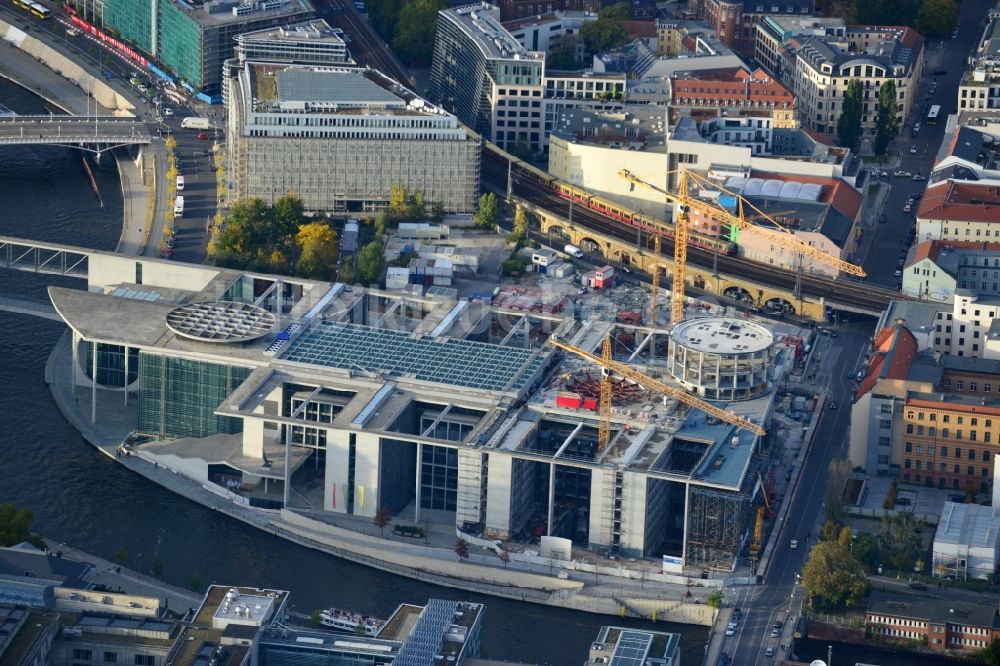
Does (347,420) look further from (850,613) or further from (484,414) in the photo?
(850,613)

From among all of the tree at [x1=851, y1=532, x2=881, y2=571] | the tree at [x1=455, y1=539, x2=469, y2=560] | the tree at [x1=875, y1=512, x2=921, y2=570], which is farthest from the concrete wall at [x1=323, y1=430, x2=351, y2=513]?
the tree at [x1=875, y1=512, x2=921, y2=570]

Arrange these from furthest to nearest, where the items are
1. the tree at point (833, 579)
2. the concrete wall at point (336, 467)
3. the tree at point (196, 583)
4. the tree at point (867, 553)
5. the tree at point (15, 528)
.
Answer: the concrete wall at point (336, 467) < the tree at point (867, 553) < the tree at point (196, 583) < the tree at point (15, 528) < the tree at point (833, 579)

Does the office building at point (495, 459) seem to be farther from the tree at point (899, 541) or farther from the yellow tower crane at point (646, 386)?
the tree at point (899, 541)

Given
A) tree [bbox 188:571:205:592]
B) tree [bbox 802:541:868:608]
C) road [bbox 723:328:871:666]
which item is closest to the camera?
road [bbox 723:328:871:666]

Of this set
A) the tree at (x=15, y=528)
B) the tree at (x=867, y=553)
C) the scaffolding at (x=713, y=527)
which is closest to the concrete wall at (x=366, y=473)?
the scaffolding at (x=713, y=527)

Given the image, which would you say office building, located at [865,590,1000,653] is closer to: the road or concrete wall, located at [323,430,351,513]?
the road

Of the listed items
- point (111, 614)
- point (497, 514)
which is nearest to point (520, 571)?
point (497, 514)

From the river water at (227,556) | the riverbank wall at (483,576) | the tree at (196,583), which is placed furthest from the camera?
the riverbank wall at (483,576)

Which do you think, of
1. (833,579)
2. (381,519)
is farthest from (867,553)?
(381,519)

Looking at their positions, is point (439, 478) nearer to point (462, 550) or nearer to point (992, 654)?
point (462, 550)
